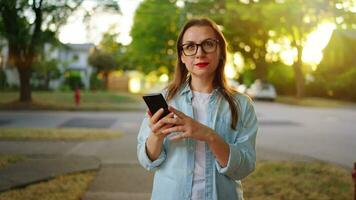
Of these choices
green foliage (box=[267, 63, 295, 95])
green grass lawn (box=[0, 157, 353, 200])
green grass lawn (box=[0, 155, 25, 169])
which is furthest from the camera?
green foliage (box=[267, 63, 295, 95])

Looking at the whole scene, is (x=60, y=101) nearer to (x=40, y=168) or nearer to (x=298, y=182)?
(x=40, y=168)

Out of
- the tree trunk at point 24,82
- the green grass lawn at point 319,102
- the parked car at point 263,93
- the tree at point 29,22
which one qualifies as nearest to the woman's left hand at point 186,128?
the tree at point 29,22

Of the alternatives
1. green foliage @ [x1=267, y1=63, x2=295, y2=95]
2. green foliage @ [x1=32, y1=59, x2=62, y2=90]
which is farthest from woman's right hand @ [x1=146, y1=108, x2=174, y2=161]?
green foliage @ [x1=267, y1=63, x2=295, y2=95]

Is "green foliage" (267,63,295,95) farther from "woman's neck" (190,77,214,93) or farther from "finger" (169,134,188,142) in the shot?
"finger" (169,134,188,142)

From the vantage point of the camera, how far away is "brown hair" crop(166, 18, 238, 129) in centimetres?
179

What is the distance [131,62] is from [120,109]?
75.2 feet

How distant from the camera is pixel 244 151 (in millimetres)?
1707

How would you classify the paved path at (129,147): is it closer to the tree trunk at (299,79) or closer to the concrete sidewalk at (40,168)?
the concrete sidewalk at (40,168)

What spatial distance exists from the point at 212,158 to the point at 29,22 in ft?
12.8

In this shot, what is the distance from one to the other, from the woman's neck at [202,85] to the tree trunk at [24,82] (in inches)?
180

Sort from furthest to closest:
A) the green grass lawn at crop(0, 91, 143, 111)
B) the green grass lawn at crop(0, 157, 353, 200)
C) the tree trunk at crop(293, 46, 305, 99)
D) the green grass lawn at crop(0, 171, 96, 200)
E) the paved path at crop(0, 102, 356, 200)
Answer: the tree trunk at crop(293, 46, 305, 99) < the green grass lawn at crop(0, 91, 143, 111) < the paved path at crop(0, 102, 356, 200) < the green grass lawn at crop(0, 157, 353, 200) < the green grass lawn at crop(0, 171, 96, 200)

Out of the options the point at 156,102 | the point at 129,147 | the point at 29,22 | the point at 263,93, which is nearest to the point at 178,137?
the point at 156,102

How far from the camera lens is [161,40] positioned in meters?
22.6

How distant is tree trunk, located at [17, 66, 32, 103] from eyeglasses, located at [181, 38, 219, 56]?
4607 millimetres
